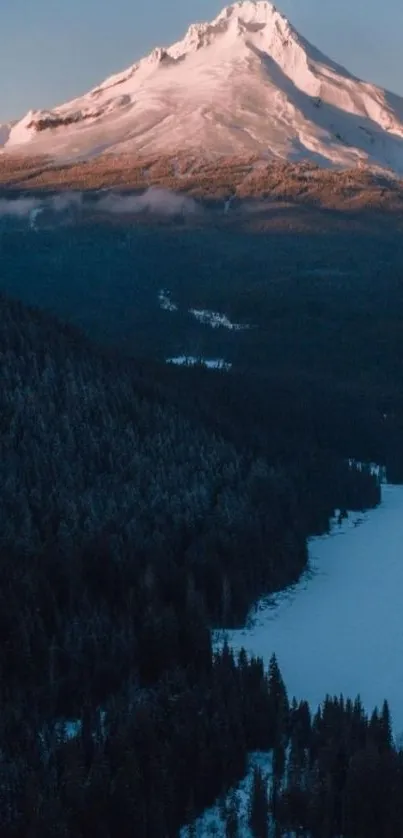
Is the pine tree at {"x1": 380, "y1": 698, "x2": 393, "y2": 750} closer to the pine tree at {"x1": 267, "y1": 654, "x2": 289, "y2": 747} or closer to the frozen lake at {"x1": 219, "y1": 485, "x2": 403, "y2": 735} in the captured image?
the frozen lake at {"x1": 219, "y1": 485, "x2": 403, "y2": 735}

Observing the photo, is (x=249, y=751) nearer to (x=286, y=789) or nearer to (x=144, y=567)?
(x=286, y=789)

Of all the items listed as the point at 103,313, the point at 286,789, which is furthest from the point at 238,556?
the point at 103,313

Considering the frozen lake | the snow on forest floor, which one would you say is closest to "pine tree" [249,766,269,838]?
the snow on forest floor

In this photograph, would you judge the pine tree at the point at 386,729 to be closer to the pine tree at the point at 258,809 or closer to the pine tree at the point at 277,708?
the pine tree at the point at 277,708

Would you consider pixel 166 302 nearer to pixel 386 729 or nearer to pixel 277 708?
pixel 277 708

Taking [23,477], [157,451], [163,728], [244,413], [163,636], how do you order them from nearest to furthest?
[163,728], [163,636], [23,477], [157,451], [244,413]

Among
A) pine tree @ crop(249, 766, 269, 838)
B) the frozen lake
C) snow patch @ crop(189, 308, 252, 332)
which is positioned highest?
snow patch @ crop(189, 308, 252, 332)
